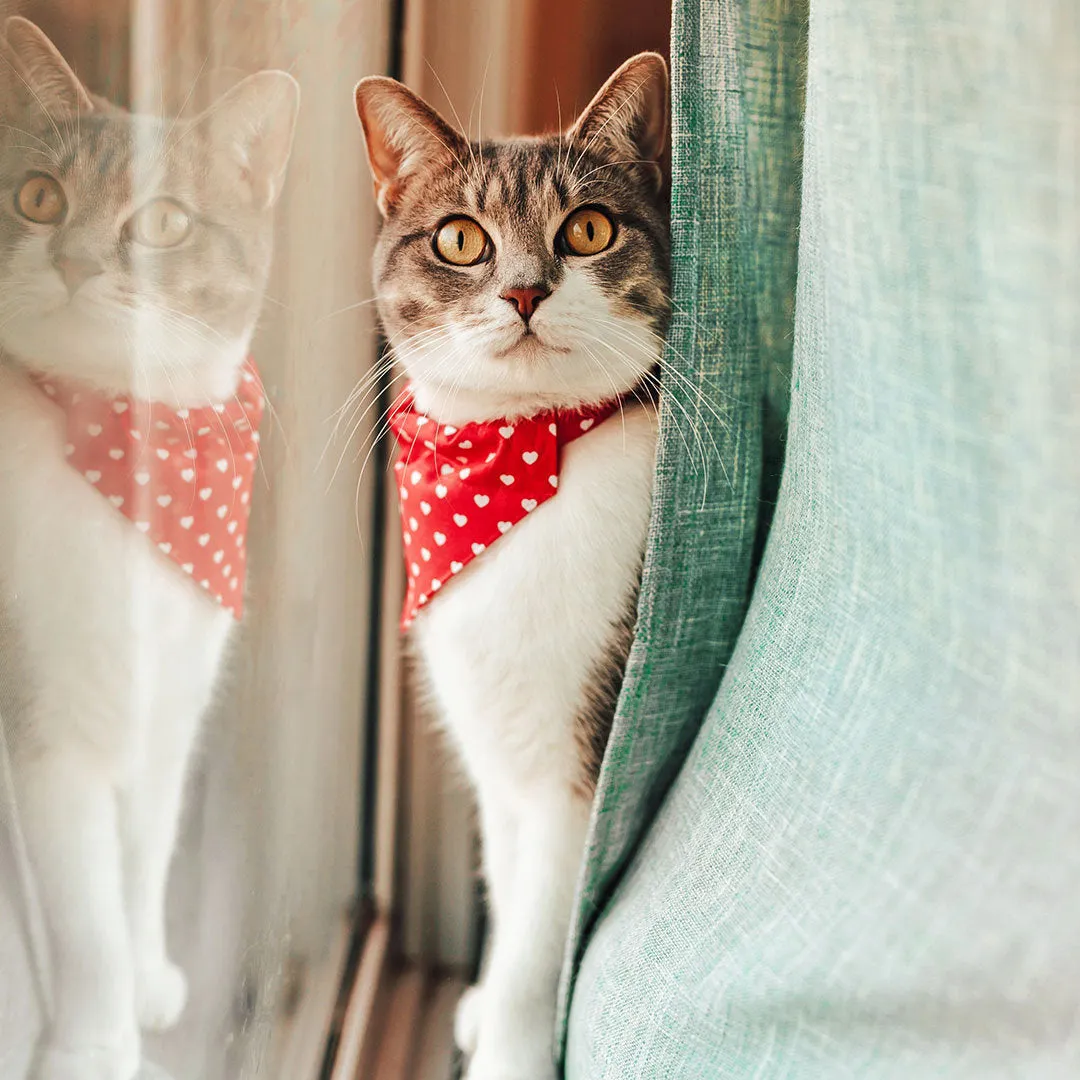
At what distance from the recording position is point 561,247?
0.63 m

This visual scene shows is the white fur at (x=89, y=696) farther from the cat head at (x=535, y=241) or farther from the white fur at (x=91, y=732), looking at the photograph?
the cat head at (x=535, y=241)

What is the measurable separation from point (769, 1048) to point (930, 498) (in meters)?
A: 0.36

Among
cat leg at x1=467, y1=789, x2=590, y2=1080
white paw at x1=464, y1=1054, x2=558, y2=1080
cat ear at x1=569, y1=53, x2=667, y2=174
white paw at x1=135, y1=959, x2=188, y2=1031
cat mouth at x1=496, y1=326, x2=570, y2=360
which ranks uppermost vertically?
cat ear at x1=569, y1=53, x2=667, y2=174

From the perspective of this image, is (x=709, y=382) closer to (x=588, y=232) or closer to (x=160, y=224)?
(x=588, y=232)

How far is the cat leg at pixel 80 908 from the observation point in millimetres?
442

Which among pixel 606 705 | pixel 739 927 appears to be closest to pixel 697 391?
pixel 606 705

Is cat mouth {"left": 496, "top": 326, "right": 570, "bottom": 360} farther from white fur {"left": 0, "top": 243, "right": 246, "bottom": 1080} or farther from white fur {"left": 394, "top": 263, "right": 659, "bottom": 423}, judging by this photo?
white fur {"left": 0, "top": 243, "right": 246, "bottom": 1080}

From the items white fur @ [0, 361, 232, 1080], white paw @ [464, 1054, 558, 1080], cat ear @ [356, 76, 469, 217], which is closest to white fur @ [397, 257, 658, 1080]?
white paw @ [464, 1054, 558, 1080]

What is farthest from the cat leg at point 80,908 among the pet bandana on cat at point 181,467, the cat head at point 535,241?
the cat head at point 535,241

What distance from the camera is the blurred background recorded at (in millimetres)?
500

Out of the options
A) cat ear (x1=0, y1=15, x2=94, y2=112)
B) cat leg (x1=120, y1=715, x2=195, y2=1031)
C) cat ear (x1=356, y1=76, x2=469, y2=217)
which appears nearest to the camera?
cat ear (x1=0, y1=15, x2=94, y2=112)

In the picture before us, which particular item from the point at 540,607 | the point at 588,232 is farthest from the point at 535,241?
the point at 540,607

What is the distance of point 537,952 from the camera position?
69 cm

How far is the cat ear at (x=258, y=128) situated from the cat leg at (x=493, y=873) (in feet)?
1.55
